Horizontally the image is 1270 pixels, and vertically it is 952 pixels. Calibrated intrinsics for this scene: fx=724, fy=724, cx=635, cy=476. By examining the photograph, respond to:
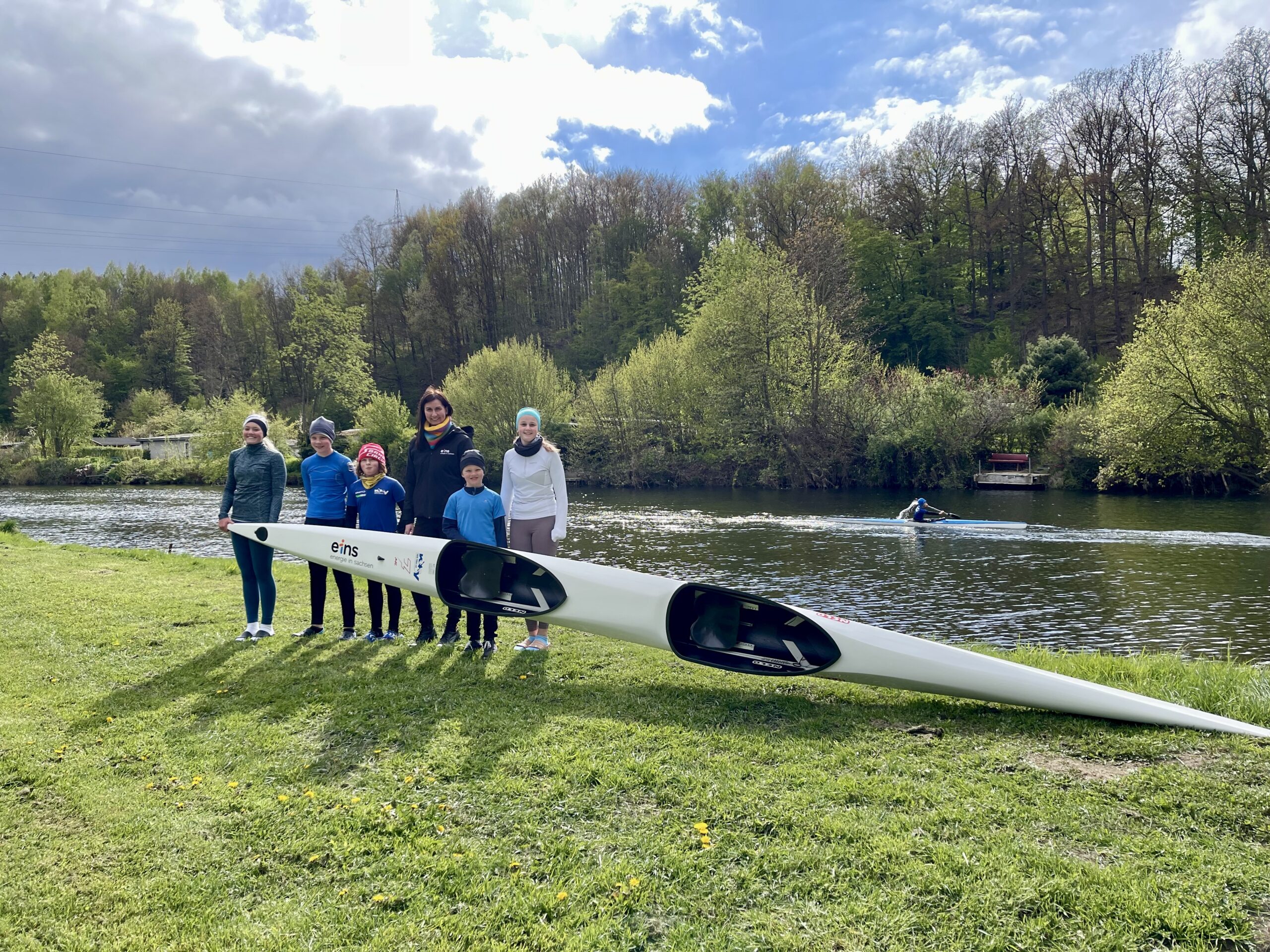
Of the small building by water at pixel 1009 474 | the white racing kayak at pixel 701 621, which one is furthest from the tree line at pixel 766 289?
the white racing kayak at pixel 701 621

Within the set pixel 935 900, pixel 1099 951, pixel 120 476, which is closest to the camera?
pixel 1099 951

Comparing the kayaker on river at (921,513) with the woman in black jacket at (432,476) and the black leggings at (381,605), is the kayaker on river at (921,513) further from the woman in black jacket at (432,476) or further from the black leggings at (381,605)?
the black leggings at (381,605)

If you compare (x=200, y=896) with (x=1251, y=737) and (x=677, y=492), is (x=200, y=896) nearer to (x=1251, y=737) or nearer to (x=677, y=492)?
(x=1251, y=737)

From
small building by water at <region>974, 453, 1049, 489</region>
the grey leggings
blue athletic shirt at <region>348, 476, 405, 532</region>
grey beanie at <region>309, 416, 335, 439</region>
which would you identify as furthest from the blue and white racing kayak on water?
grey beanie at <region>309, 416, 335, 439</region>

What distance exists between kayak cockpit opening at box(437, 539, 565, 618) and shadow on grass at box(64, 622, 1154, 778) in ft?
1.49

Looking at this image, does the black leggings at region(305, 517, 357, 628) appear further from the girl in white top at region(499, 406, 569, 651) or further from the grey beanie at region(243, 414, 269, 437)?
the girl in white top at region(499, 406, 569, 651)

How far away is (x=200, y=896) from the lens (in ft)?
8.93

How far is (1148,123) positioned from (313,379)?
2425 inches

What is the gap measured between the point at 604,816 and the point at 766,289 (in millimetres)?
33413

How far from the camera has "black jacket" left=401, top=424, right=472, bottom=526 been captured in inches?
254

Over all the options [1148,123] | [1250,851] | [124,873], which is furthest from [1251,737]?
[1148,123]

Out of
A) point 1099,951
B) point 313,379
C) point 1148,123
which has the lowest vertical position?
point 1099,951

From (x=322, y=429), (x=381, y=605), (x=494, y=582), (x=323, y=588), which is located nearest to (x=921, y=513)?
(x=494, y=582)

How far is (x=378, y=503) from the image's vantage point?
6.71 metres
